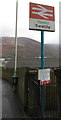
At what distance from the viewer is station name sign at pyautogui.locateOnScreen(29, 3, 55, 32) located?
Answer: 2141mm

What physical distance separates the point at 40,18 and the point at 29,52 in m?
2.26

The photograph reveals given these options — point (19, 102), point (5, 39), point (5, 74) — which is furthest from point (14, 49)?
point (19, 102)

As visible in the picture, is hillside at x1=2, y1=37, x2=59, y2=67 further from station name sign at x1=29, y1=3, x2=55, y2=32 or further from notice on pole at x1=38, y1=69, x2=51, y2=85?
notice on pole at x1=38, y1=69, x2=51, y2=85

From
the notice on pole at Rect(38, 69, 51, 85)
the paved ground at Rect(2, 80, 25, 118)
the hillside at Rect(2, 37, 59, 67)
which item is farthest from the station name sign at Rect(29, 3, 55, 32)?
the paved ground at Rect(2, 80, 25, 118)

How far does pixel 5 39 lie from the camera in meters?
4.62

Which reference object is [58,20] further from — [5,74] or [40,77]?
[5,74]

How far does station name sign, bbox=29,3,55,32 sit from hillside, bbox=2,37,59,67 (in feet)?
4.62

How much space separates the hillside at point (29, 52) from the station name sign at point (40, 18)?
4.62ft

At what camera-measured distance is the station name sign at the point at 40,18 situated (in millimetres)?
2141

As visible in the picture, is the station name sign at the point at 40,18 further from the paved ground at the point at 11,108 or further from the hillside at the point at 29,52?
the paved ground at the point at 11,108

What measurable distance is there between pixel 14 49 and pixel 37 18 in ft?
10.2

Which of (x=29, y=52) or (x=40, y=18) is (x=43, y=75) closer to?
(x=40, y=18)

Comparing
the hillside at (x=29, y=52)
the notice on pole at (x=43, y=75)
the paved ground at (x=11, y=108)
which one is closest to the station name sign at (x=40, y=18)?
the notice on pole at (x=43, y=75)

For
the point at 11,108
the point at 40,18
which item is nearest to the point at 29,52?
the point at 11,108
